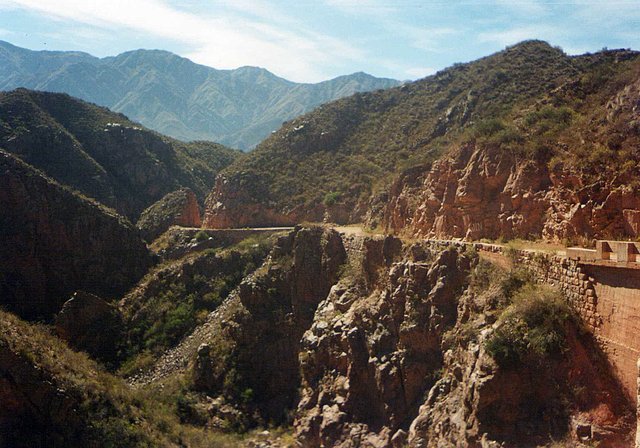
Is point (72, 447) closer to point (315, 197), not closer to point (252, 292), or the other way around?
point (252, 292)

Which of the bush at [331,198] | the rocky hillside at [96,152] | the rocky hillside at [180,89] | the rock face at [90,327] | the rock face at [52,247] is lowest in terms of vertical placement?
the rock face at [90,327]

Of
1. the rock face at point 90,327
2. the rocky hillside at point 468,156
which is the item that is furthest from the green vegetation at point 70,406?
the rocky hillside at point 468,156

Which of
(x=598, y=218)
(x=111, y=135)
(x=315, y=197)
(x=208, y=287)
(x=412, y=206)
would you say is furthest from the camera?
(x=111, y=135)

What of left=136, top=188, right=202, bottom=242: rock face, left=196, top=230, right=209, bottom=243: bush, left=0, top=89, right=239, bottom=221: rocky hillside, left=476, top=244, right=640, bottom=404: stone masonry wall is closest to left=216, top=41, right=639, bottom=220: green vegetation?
left=136, top=188, right=202, bottom=242: rock face

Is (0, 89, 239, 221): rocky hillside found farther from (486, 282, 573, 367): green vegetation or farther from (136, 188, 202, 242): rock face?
(486, 282, 573, 367): green vegetation

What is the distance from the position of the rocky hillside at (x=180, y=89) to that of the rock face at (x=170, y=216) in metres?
56.4

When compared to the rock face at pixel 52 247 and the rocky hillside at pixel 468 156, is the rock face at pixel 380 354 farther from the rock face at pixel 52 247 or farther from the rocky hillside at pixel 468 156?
the rock face at pixel 52 247

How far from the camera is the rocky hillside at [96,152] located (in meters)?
40.4

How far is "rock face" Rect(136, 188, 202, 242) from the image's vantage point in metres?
38.5

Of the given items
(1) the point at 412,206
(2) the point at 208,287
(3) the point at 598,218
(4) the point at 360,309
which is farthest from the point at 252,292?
(3) the point at 598,218

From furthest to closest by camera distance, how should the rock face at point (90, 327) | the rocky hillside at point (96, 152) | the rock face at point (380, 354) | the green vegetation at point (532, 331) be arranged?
the rocky hillside at point (96, 152), the rock face at point (90, 327), the rock face at point (380, 354), the green vegetation at point (532, 331)

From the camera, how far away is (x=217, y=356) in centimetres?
2448

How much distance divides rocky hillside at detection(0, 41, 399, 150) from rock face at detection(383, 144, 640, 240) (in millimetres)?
70881

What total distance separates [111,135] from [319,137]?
719 inches
